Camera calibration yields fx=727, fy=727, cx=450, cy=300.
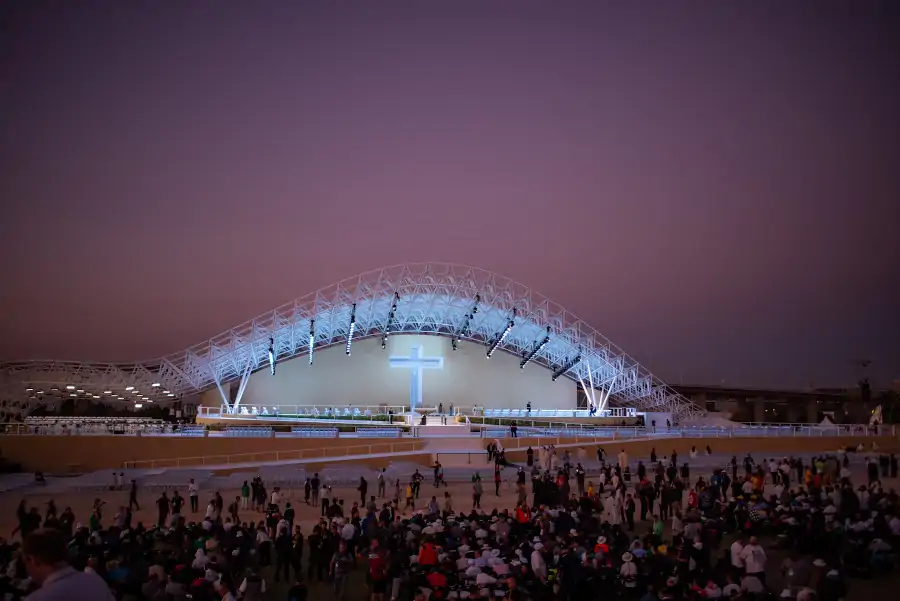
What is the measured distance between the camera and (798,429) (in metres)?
44.6

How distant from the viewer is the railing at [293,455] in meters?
34.8

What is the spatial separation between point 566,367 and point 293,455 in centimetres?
3901

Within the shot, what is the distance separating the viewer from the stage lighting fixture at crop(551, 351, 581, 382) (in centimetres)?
6869

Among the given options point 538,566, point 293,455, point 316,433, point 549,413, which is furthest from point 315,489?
point 549,413

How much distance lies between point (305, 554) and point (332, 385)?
50727 millimetres

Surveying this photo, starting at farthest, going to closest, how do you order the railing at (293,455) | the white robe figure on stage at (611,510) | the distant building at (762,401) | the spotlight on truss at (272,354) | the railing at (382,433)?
the distant building at (762,401) → the spotlight on truss at (272,354) → the railing at (382,433) → the railing at (293,455) → the white robe figure on stage at (611,510)

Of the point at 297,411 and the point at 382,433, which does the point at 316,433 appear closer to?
the point at 382,433

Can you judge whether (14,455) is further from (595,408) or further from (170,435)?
(595,408)

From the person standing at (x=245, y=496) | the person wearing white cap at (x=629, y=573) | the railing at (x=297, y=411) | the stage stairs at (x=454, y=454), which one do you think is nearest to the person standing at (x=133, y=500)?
the person standing at (x=245, y=496)

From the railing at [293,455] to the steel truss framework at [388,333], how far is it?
23299 mm

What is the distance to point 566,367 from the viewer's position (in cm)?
7006

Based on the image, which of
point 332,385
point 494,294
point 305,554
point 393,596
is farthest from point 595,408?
point 393,596

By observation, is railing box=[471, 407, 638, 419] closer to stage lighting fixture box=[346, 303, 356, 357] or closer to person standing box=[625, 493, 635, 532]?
stage lighting fixture box=[346, 303, 356, 357]

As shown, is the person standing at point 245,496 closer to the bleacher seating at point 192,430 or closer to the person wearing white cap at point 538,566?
the person wearing white cap at point 538,566
